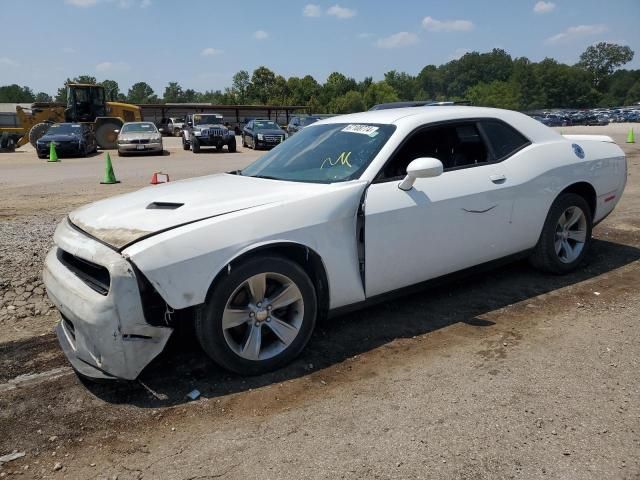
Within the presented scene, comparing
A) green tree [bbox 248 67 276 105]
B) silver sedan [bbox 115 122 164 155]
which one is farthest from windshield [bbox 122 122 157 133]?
green tree [bbox 248 67 276 105]

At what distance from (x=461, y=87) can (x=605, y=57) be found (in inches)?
2073

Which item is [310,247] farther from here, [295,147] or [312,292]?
[295,147]

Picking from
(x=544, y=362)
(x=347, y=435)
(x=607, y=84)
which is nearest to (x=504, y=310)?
(x=544, y=362)

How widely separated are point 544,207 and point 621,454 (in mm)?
2660

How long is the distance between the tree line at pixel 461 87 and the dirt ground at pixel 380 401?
6678 centimetres

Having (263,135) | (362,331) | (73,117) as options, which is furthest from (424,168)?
(73,117)

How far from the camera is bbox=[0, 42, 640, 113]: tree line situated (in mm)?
92500

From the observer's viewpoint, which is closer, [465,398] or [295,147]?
[465,398]

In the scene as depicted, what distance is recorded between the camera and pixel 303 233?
331 centimetres

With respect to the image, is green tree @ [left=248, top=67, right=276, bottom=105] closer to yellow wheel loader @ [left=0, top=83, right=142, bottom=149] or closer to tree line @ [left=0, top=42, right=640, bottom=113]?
tree line @ [left=0, top=42, right=640, bottom=113]

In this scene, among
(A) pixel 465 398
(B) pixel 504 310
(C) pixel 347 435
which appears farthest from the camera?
(B) pixel 504 310

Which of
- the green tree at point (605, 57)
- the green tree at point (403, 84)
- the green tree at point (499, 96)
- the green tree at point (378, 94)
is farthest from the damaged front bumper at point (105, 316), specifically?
the green tree at point (605, 57)

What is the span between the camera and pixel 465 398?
2.99 meters

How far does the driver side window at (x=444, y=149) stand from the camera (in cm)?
388
